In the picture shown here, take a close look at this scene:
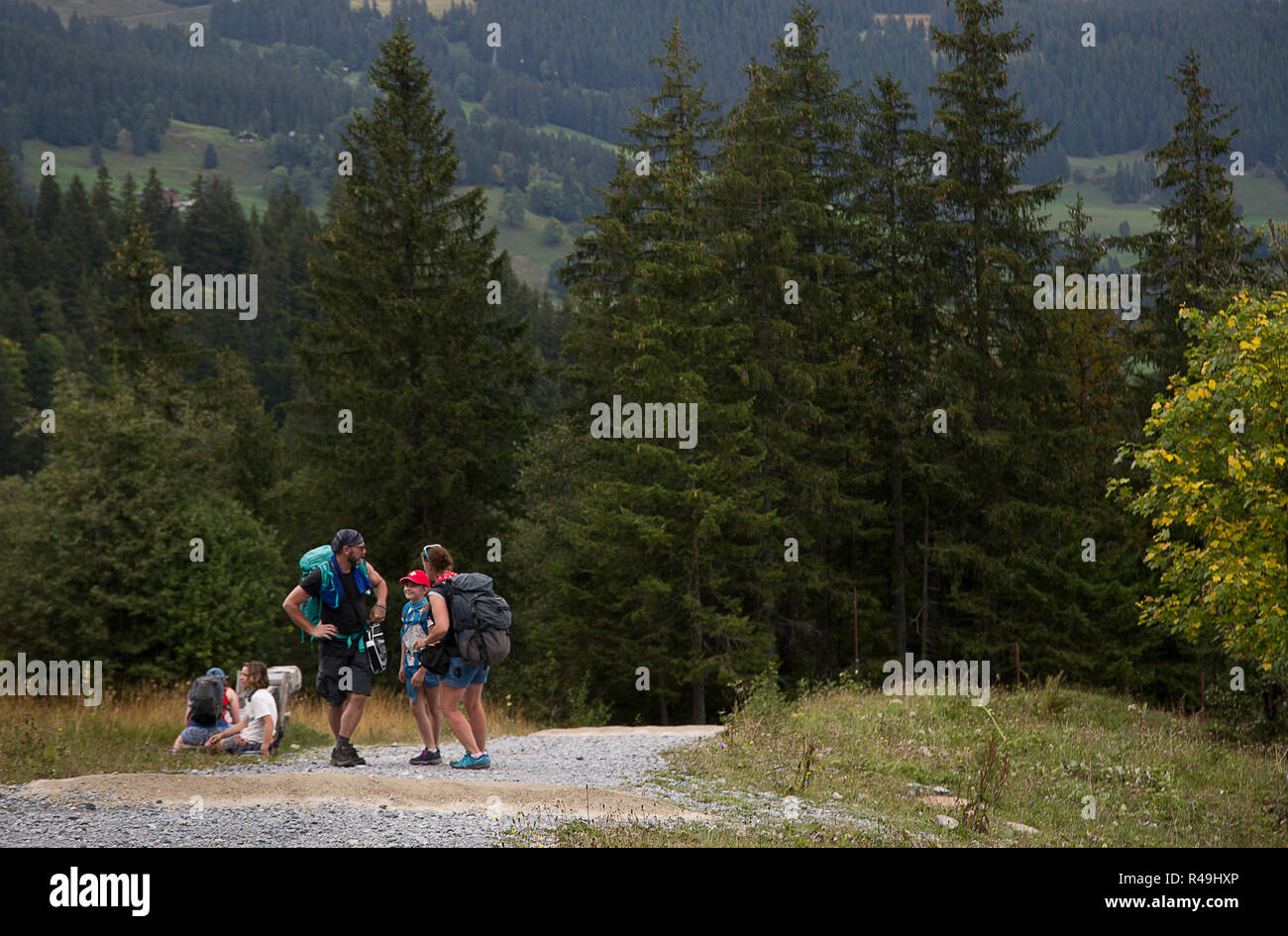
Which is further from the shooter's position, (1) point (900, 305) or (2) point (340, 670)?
(1) point (900, 305)

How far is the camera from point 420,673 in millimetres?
10281

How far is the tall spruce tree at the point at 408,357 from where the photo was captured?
3006cm

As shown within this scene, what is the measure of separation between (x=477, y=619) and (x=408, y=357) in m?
22.4

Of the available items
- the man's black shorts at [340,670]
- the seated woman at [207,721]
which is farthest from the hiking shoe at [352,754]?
the seated woman at [207,721]

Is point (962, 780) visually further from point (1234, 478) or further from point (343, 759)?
point (1234, 478)

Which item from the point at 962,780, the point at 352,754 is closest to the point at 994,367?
the point at 962,780

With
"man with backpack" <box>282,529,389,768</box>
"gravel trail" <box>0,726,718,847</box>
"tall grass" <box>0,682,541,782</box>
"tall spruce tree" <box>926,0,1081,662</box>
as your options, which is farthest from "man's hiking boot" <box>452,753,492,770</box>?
"tall spruce tree" <box>926,0,1081,662</box>

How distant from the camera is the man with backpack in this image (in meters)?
9.69

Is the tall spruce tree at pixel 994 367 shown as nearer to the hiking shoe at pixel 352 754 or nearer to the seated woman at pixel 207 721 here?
the seated woman at pixel 207 721

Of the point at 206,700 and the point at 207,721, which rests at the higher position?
the point at 206,700

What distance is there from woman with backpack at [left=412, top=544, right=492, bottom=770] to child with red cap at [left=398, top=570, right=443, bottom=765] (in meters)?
0.07

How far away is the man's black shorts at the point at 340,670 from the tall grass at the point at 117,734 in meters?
1.41

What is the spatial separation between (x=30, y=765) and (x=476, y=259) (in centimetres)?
2415

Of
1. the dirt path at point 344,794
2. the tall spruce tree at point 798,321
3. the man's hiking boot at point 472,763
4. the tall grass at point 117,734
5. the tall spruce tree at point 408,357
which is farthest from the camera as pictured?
the tall spruce tree at point 408,357
